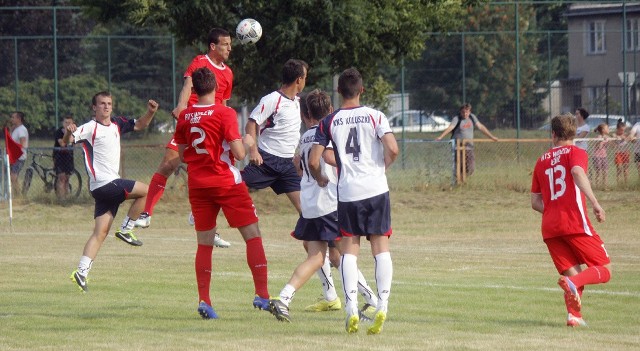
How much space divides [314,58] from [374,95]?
9206 millimetres

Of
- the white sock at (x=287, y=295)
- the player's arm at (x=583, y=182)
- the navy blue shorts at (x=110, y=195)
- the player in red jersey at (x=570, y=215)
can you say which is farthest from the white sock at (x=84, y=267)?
the player's arm at (x=583, y=182)

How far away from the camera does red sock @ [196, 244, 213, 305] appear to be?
9.66 metres

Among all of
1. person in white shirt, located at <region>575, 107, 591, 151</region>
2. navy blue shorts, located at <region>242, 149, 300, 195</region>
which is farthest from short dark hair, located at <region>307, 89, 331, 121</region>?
person in white shirt, located at <region>575, 107, 591, 151</region>

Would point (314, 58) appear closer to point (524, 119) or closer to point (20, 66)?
point (524, 119)

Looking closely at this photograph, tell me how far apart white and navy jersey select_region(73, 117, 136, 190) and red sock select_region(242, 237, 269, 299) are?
3.15 metres

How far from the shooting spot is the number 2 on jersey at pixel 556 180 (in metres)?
9.16

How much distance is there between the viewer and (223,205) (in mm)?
9742

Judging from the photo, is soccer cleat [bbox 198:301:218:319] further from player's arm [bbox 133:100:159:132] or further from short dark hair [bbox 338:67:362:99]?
player's arm [bbox 133:100:159:132]

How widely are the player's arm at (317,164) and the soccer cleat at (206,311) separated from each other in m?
1.33

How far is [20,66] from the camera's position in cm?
3906

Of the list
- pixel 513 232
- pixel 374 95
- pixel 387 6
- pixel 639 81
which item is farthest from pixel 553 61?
pixel 513 232

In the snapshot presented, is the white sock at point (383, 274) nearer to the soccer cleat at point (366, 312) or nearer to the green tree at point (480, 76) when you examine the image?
the soccer cleat at point (366, 312)

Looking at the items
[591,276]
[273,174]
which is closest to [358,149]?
[591,276]

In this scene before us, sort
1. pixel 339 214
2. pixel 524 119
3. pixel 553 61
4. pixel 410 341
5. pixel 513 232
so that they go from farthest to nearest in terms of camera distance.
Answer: pixel 553 61
pixel 524 119
pixel 513 232
pixel 339 214
pixel 410 341
